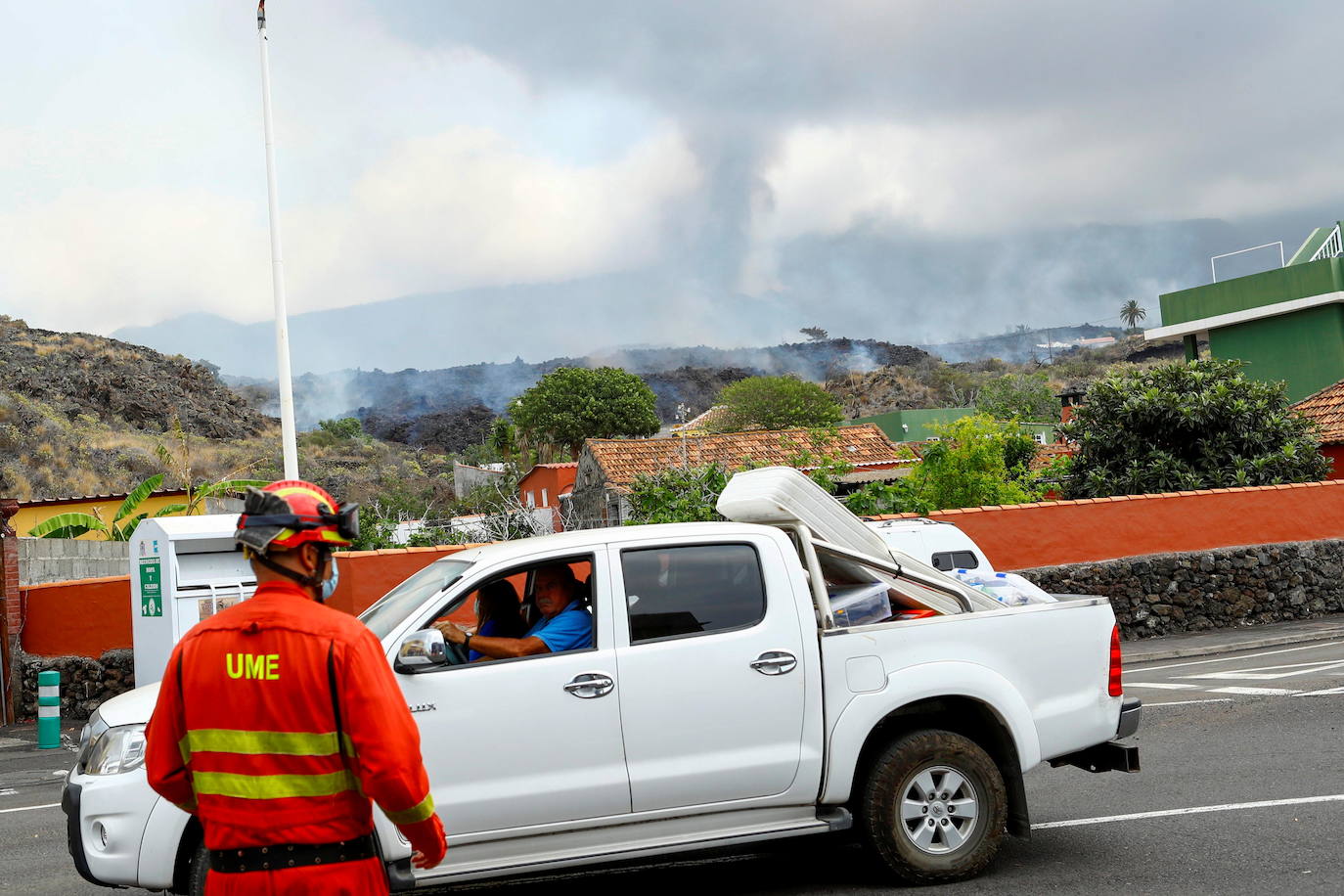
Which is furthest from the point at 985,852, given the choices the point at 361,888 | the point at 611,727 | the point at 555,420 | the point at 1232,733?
the point at 555,420

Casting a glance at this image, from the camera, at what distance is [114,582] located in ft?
52.1

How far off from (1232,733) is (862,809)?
5.05m

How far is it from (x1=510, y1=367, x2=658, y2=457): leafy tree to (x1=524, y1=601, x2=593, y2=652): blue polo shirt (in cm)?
7026

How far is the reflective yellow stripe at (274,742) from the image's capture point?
318cm

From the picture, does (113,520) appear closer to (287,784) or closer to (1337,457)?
(287,784)

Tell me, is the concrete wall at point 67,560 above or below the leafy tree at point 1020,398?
below

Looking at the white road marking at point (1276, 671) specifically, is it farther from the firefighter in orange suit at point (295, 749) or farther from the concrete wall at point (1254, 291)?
the concrete wall at point (1254, 291)

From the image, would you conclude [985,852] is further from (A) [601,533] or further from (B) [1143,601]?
(B) [1143,601]

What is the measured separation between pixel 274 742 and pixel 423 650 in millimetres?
2364

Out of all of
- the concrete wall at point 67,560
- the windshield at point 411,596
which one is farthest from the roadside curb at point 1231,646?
the concrete wall at point 67,560

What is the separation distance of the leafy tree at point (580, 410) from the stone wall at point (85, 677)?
6053 cm

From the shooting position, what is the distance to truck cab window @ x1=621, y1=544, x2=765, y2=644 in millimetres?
5945

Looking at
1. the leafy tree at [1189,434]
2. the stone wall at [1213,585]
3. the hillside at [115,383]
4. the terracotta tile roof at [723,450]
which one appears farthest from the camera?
the hillside at [115,383]

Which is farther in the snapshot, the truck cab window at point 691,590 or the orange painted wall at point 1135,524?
the orange painted wall at point 1135,524
